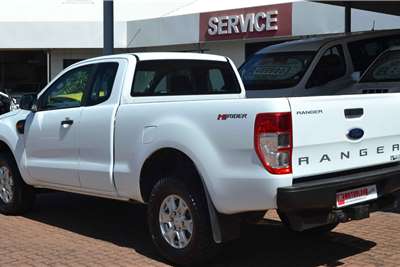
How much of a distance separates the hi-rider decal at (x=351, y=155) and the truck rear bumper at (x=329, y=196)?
13cm

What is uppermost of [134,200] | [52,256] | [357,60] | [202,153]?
[357,60]

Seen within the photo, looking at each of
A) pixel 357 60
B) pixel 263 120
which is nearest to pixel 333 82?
pixel 357 60

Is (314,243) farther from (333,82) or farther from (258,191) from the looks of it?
(333,82)

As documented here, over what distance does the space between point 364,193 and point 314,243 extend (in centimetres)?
121

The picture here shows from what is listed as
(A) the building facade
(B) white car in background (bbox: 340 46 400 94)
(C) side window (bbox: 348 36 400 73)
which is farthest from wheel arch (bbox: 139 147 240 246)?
(A) the building facade

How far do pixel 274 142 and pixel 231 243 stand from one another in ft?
6.43

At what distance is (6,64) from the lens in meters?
27.5

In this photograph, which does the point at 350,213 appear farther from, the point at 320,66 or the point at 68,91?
the point at 320,66

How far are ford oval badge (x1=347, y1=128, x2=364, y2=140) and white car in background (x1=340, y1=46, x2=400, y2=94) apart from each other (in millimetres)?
3767

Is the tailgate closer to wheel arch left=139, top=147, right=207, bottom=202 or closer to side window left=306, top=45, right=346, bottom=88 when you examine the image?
wheel arch left=139, top=147, right=207, bottom=202

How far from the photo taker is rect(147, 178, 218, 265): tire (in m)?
5.28

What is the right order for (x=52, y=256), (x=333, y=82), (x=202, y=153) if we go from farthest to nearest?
1. (x=333, y=82)
2. (x=52, y=256)
3. (x=202, y=153)

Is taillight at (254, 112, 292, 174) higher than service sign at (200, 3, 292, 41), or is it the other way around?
service sign at (200, 3, 292, 41)

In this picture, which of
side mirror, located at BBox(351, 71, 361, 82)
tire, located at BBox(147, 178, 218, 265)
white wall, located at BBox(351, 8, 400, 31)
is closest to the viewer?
tire, located at BBox(147, 178, 218, 265)
